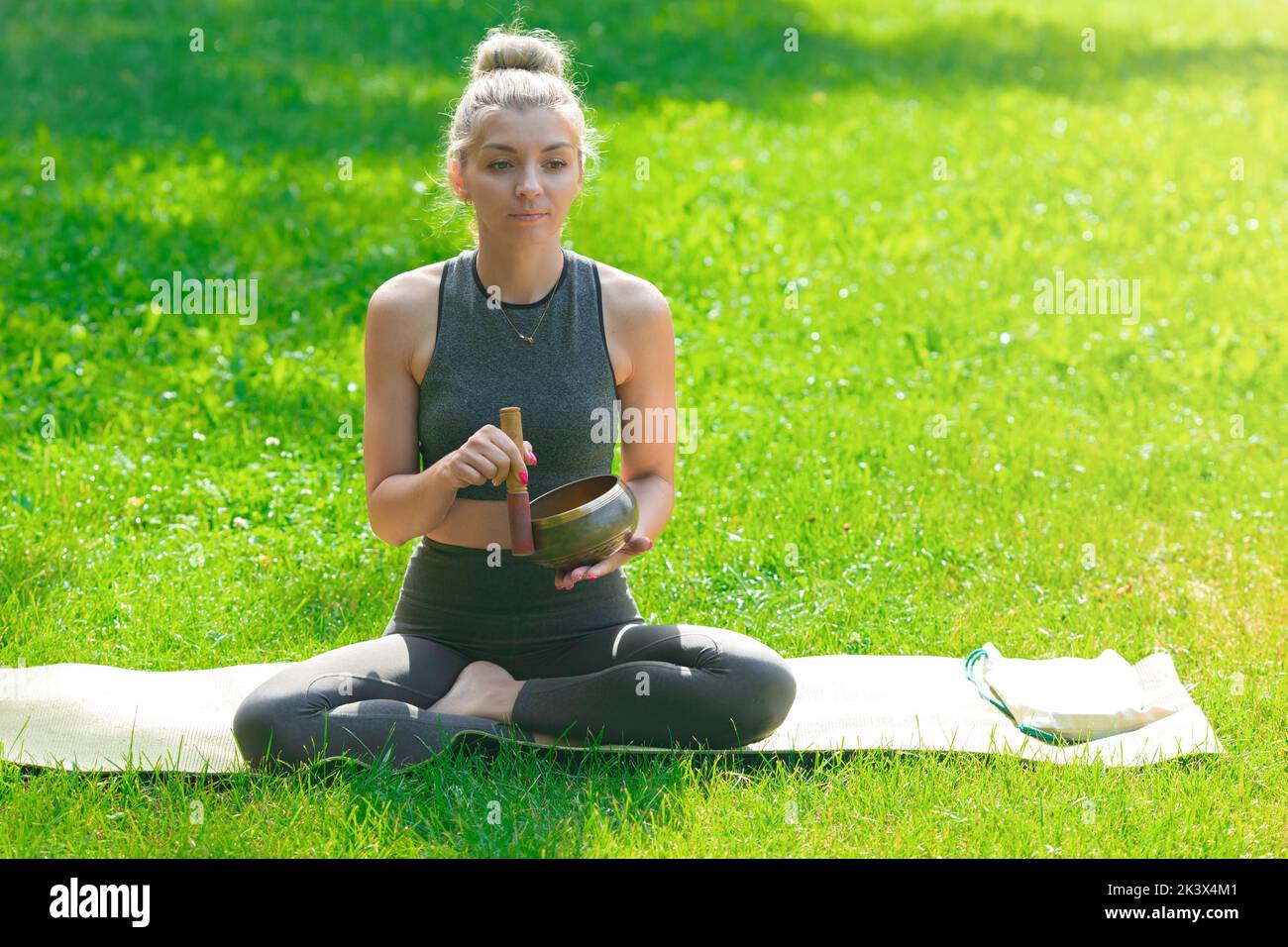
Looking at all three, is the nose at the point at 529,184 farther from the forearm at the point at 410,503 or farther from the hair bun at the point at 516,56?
the forearm at the point at 410,503

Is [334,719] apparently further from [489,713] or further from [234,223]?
[234,223]

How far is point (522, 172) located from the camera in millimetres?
3547

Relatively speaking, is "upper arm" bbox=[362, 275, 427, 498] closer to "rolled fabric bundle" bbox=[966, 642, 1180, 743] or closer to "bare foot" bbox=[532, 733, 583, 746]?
"bare foot" bbox=[532, 733, 583, 746]

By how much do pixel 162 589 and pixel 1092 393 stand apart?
13.4 ft

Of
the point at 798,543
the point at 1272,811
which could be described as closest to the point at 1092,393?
the point at 798,543

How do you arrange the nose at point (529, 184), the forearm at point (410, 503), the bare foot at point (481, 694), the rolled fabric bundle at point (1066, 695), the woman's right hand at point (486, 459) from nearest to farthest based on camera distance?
the woman's right hand at point (486, 459) → the forearm at point (410, 503) → the nose at point (529, 184) → the bare foot at point (481, 694) → the rolled fabric bundle at point (1066, 695)

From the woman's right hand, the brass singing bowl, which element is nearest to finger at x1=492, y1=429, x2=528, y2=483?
the woman's right hand

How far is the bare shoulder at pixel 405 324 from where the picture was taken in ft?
12.1

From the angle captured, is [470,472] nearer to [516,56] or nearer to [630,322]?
[630,322]

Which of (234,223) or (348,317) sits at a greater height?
(234,223)

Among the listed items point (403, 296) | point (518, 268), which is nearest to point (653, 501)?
point (518, 268)

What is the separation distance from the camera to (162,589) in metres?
4.77

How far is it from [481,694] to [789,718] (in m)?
0.87

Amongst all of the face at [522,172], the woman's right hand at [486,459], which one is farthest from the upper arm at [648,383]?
the woman's right hand at [486,459]
